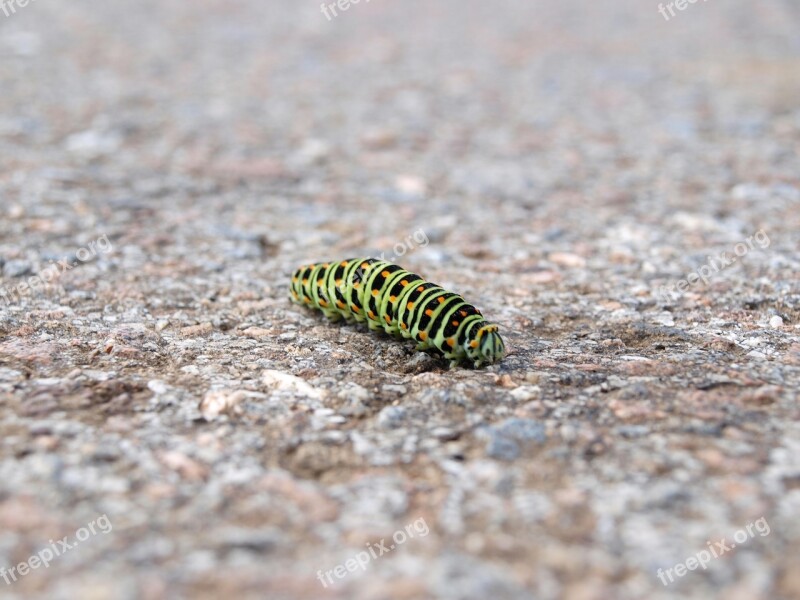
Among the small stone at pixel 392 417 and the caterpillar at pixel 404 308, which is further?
the caterpillar at pixel 404 308

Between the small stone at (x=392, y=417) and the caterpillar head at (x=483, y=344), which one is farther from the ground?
the caterpillar head at (x=483, y=344)

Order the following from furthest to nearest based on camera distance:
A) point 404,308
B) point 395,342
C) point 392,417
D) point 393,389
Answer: point 395,342, point 404,308, point 393,389, point 392,417

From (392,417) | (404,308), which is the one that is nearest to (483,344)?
(404,308)

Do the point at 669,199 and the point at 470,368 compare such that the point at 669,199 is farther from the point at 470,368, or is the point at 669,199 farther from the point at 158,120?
the point at 158,120

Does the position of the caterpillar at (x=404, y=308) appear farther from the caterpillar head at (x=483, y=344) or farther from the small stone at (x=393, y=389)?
the small stone at (x=393, y=389)

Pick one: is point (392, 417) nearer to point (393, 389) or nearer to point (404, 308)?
point (393, 389)

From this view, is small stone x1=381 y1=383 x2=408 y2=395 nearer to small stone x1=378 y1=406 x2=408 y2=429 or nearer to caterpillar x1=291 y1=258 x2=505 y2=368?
small stone x1=378 y1=406 x2=408 y2=429

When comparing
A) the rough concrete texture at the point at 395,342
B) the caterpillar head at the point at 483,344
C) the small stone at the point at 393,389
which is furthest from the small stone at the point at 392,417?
the caterpillar head at the point at 483,344

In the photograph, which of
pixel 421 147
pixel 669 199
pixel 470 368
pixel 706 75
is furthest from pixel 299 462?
pixel 706 75

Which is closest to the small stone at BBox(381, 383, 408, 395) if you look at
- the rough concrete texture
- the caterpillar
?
the rough concrete texture
